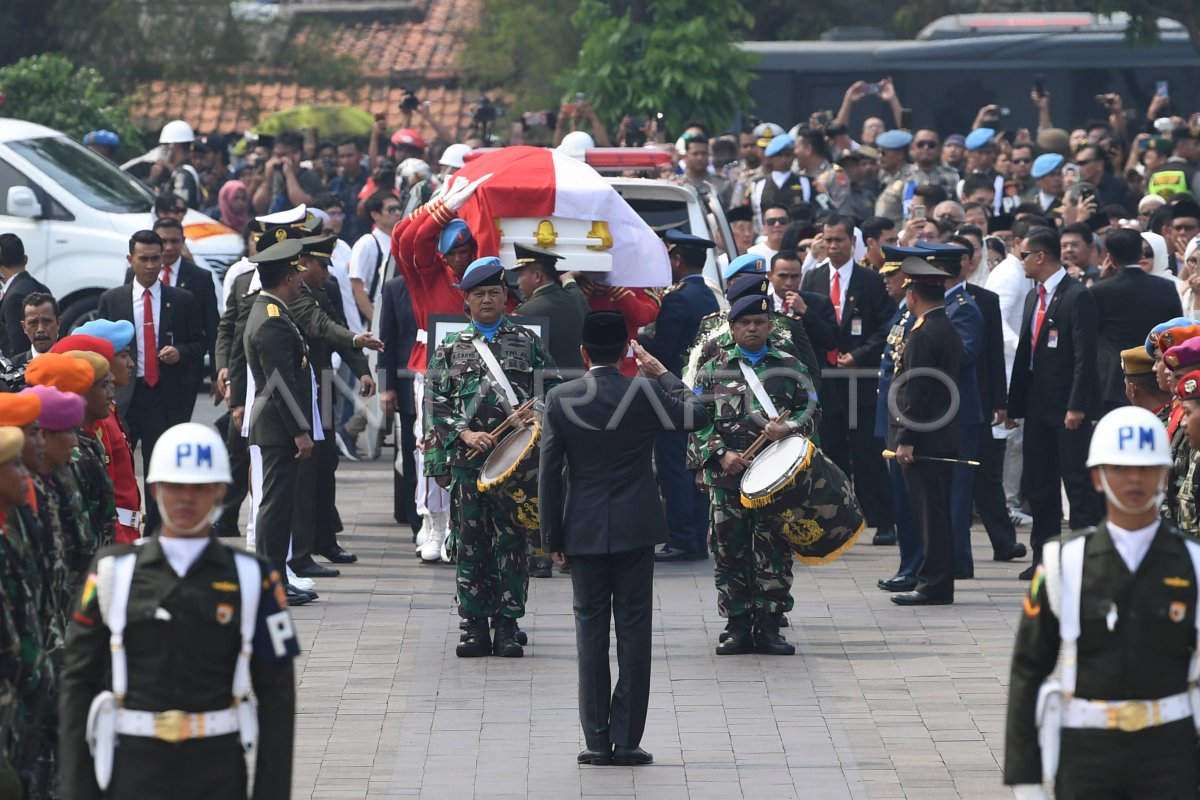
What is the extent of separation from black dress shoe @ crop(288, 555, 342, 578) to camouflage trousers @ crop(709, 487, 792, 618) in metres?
3.19

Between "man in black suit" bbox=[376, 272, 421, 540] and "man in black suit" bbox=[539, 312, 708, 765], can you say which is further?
"man in black suit" bbox=[376, 272, 421, 540]

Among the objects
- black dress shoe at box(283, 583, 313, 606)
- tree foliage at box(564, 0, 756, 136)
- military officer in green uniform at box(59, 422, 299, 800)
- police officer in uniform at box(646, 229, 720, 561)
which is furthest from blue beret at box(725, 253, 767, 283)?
tree foliage at box(564, 0, 756, 136)

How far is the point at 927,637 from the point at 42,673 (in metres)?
5.93

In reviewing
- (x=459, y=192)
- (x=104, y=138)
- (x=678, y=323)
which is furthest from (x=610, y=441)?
(x=104, y=138)

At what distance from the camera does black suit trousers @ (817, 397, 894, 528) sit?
14.3 metres

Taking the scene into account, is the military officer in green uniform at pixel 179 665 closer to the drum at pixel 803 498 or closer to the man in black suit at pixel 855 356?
the drum at pixel 803 498

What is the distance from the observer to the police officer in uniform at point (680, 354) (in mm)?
13273

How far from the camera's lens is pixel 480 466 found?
1066 cm

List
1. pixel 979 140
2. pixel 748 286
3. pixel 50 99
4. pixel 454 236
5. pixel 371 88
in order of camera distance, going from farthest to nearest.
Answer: pixel 371 88, pixel 50 99, pixel 979 140, pixel 454 236, pixel 748 286

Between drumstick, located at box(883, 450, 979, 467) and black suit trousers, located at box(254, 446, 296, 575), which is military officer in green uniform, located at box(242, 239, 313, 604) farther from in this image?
drumstick, located at box(883, 450, 979, 467)

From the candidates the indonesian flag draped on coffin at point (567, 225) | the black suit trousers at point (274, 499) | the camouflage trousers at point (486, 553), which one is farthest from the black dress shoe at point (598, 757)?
the indonesian flag draped on coffin at point (567, 225)

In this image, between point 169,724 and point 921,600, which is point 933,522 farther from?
point 169,724

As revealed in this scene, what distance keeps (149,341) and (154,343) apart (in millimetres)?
35

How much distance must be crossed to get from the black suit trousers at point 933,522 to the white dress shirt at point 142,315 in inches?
194
